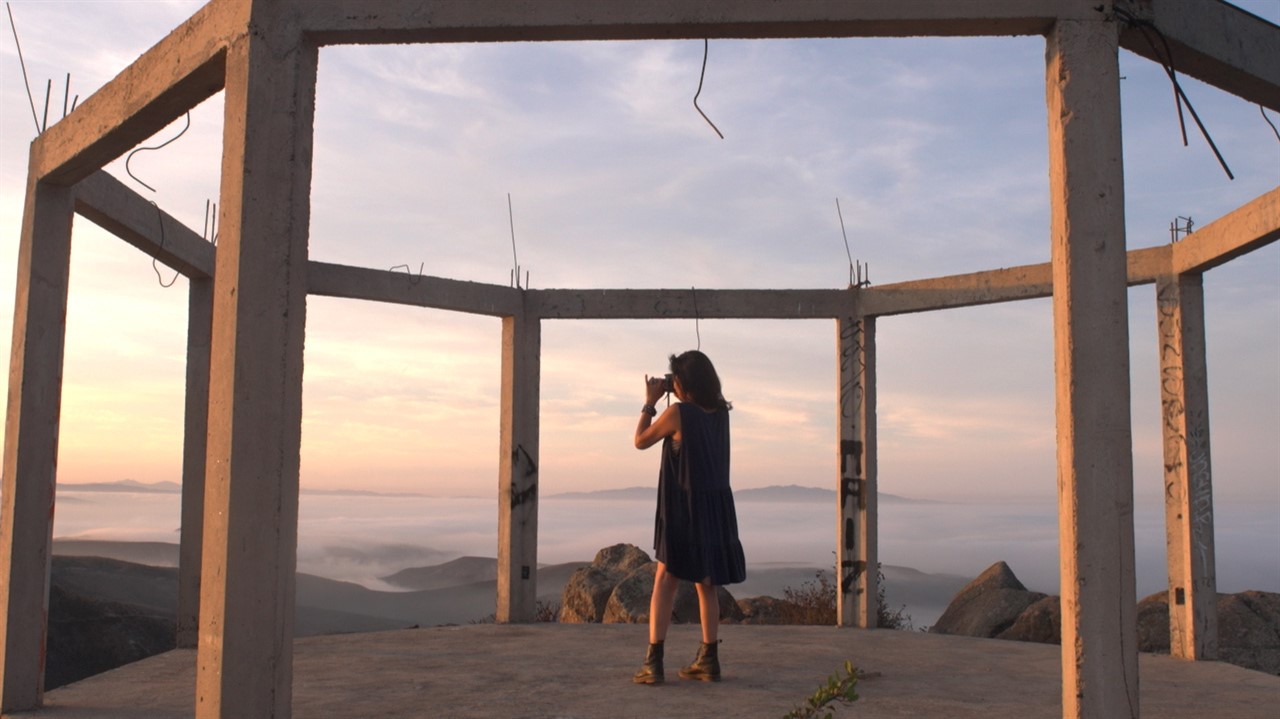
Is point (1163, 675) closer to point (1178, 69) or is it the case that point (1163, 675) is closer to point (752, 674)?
point (752, 674)

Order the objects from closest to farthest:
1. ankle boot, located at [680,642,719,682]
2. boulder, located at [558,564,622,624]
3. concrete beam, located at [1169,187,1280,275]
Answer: ankle boot, located at [680,642,719,682] → concrete beam, located at [1169,187,1280,275] → boulder, located at [558,564,622,624]

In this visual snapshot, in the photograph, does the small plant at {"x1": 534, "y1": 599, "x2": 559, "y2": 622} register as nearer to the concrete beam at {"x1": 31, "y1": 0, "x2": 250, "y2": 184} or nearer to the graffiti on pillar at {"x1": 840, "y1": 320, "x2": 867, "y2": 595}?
the graffiti on pillar at {"x1": 840, "y1": 320, "x2": 867, "y2": 595}

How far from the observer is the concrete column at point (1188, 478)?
7.78m

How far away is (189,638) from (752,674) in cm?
415

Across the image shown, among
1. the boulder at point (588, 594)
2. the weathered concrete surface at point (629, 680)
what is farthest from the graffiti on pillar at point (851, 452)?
the boulder at point (588, 594)

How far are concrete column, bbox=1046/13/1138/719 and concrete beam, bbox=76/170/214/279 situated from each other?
5.17m

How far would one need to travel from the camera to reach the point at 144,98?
5.09 m

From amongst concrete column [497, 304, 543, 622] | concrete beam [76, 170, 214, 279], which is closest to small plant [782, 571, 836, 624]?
concrete column [497, 304, 543, 622]

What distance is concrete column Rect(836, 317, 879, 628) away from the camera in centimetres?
912

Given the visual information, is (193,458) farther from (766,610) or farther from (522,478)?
(766,610)

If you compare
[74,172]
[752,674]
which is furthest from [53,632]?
[752,674]

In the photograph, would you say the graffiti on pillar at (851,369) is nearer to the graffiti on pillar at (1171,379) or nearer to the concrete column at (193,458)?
the graffiti on pillar at (1171,379)

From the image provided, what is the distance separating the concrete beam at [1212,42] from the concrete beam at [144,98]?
12.3ft

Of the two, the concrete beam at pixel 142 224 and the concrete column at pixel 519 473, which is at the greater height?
the concrete beam at pixel 142 224
